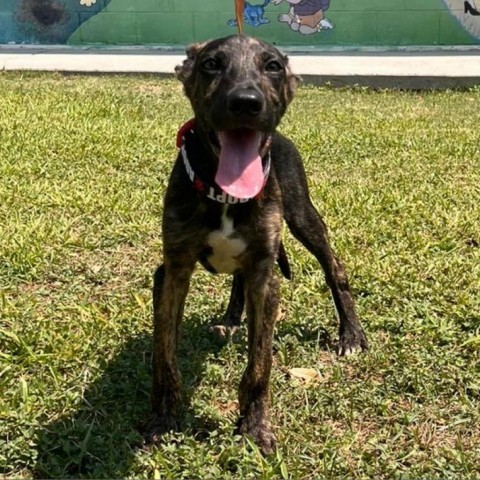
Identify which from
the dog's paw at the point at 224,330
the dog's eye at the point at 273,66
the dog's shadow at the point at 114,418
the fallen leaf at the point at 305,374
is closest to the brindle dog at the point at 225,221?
the dog's eye at the point at 273,66

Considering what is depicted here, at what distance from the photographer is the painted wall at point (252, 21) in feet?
59.2

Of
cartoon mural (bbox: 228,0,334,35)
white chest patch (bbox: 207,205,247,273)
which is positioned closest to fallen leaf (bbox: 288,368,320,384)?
white chest patch (bbox: 207,205,247,273)

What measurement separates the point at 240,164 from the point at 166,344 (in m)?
0.83

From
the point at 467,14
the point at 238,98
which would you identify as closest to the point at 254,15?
the point at 467,14

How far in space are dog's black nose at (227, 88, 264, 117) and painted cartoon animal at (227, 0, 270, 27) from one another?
54.1ft

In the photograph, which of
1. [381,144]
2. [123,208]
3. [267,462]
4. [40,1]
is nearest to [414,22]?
[40,1]

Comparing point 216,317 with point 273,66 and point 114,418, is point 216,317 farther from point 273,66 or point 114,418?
point 273,66

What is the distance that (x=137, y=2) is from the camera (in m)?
18.8

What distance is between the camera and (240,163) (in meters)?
2.75

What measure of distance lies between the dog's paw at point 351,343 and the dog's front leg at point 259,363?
0.68 m

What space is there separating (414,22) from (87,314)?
53.1ft

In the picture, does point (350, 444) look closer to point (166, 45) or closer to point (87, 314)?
point (87, 314)

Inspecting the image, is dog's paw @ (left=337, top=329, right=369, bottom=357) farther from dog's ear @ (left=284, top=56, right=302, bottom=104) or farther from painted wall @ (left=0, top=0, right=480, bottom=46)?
painted wall @ (left=0, top=0, right=480, bottom=46)

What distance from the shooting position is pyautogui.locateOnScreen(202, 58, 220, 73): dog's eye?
2.96 m
